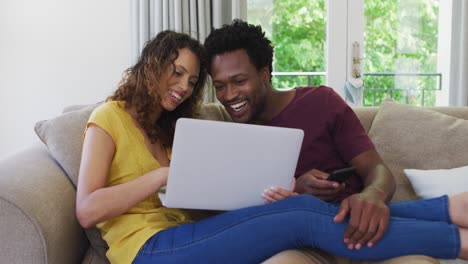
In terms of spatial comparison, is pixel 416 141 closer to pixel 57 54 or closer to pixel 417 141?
pixel 417 141

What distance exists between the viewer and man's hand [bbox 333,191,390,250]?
1.22m

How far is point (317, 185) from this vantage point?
1.42 metres

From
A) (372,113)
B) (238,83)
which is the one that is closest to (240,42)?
(238,83)

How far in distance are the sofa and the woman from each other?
58mm

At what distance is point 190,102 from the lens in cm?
165

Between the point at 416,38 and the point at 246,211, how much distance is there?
2010mm

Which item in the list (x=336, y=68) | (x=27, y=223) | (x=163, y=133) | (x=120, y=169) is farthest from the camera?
(x=336, y=68)

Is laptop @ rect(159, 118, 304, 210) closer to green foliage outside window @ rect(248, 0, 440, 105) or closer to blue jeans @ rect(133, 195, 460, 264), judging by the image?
blue jeans @ rect(133, 195, 460, 264)

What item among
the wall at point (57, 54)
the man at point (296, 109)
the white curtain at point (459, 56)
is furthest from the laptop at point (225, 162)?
the white curtain at point (459, 56)

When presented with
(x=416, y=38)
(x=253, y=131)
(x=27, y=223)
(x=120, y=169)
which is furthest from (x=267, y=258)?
(x=416, y=38)

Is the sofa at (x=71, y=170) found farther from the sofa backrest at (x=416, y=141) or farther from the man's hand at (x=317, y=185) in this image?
the man's hand at (x=317, y=185)

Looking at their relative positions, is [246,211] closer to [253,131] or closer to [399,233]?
[253,131]

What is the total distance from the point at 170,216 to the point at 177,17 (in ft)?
4.54

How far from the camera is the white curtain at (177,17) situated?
8.54 feet
